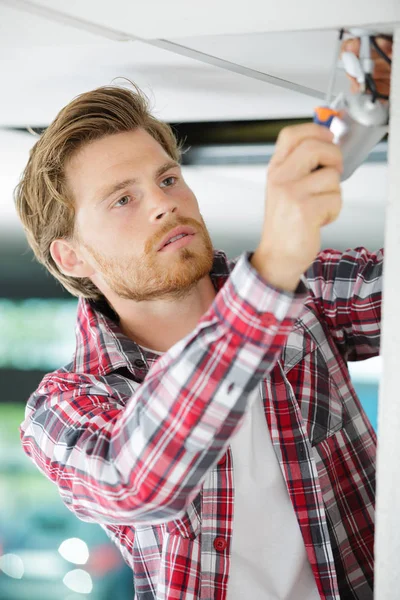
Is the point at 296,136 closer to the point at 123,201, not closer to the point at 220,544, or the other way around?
the point at 123,201

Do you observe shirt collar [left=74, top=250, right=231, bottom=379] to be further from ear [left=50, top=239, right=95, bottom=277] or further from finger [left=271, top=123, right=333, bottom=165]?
finger [left=271, top=123, right=333, bottom=165]

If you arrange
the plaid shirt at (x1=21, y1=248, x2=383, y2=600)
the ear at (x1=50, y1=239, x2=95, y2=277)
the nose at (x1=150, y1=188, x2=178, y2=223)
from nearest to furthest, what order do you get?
the plaid shirt at (x1=21, y1=248, x2=383, y2=600)
the nose at (x1=150, y1=188, x2=178, y2=223)
the ear at (x1=50, y1=239, x2=95, y2=277)

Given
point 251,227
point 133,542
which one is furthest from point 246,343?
point 251,227

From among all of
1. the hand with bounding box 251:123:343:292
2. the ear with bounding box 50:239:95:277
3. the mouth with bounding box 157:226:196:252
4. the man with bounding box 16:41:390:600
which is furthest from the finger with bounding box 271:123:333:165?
the ear with bounding box 50:239:95:277

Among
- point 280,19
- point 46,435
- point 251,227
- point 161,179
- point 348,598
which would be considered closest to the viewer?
point 280,19

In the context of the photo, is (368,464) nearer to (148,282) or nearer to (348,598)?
(348,598)

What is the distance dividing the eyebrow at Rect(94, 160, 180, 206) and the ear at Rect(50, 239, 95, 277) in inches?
8.7

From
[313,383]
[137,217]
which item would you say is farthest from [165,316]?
[313,383]

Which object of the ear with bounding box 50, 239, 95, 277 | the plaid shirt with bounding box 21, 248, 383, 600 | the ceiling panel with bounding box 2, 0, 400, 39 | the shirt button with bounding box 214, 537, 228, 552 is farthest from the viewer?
the ear with bounding box 50, 239, 95, 277

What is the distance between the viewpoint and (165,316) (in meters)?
1.48

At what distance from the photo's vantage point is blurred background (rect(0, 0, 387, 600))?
2.70ft

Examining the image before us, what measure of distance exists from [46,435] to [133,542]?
36 cm

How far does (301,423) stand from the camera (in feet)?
4.20

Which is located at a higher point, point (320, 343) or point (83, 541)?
point (320, 343)
